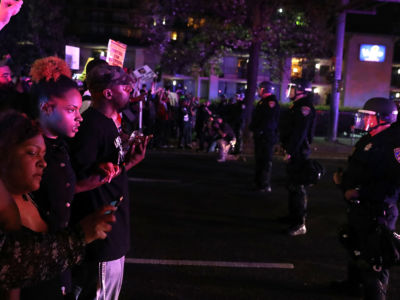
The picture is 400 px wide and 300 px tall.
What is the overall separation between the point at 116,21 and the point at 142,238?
49124mm

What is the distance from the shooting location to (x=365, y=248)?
3.88m

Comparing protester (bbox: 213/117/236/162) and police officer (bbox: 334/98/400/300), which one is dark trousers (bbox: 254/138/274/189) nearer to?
protester (bbox: 213/117/236/162)

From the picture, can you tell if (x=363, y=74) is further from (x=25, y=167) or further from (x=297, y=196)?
(x=25, y=167)

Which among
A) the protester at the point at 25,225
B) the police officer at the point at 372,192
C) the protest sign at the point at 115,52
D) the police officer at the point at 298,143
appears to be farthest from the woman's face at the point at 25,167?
the police officer at the point at 298,143

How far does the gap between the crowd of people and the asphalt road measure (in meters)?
0.75

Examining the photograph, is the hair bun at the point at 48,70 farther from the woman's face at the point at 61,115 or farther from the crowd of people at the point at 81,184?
the woman's face at the point at 61,115

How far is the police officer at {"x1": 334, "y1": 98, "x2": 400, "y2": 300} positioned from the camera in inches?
154

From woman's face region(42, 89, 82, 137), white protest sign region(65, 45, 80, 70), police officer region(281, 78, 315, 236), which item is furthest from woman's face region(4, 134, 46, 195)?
white protest sign region(65, 45, 80, 70)

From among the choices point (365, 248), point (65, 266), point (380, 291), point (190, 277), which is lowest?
point (190, 277)

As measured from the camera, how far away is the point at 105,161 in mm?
3092

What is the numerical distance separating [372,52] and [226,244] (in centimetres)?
4338

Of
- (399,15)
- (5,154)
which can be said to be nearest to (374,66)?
(399,15)

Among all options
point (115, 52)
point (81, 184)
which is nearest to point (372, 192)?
point (81, 184)

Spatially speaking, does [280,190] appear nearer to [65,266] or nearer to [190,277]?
[190,277]
